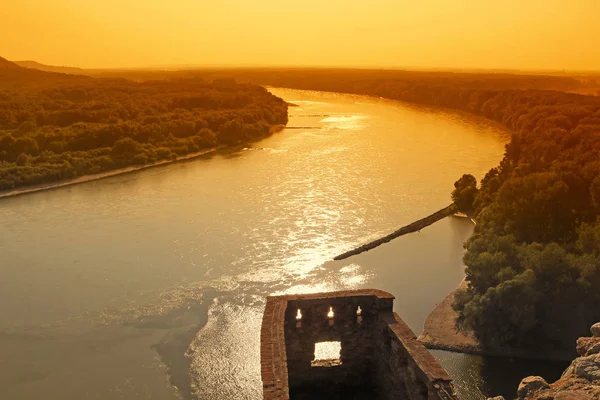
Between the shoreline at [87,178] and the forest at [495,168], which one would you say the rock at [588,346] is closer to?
the forest at [495,168]

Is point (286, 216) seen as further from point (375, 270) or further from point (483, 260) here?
point (483, 260)

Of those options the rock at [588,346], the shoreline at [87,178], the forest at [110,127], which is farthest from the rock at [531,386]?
the forest at [110,127]

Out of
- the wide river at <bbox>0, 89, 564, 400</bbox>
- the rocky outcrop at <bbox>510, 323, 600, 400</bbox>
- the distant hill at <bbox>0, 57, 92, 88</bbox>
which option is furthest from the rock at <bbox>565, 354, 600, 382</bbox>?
the distant hill at <bbox>0, 57, 92, 88</bbox>

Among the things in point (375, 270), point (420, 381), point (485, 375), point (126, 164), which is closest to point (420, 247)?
point (375, 270)

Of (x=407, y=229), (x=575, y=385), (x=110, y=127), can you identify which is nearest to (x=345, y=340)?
(x=575, y=385)

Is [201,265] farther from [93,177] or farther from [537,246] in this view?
[93,177]
